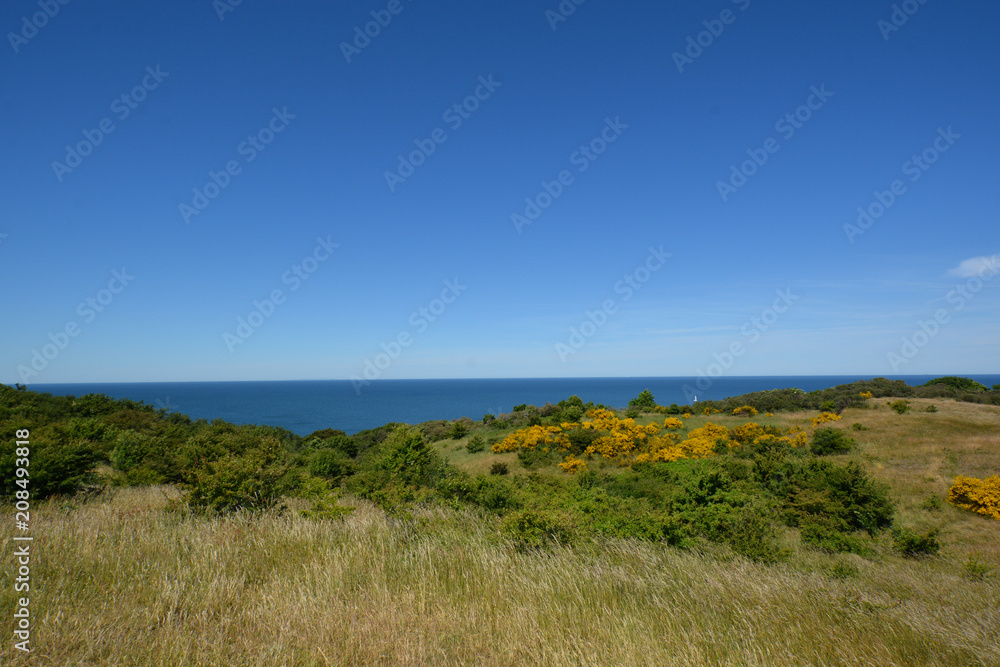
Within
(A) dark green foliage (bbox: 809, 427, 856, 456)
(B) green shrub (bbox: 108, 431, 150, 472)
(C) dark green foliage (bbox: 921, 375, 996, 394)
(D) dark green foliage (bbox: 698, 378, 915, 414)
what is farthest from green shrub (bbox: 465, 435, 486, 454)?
(C) dark green foliage (bbox: 921, 375, 996, 394)

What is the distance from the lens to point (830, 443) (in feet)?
78.9

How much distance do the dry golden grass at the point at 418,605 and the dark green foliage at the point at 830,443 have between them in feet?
65.6

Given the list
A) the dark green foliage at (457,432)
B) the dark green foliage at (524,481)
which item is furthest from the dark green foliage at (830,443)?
the dark green foliage at (457,432)

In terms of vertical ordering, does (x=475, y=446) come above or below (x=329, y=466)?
below

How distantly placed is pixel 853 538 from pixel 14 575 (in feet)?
57.1

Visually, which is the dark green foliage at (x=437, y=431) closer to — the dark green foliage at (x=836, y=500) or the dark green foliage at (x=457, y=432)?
the dark green foliage at (x=457, y=432)

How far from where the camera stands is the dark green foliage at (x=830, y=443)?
2367cm

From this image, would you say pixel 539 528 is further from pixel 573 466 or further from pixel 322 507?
pixel 573 466

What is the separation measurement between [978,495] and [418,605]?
20.3 metres

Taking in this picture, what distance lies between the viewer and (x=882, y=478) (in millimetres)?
19562

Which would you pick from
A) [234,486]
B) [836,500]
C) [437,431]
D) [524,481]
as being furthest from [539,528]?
[437,431]

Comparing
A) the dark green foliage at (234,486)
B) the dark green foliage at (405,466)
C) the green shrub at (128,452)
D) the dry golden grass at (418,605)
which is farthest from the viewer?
→ the green shrub at (128,452)

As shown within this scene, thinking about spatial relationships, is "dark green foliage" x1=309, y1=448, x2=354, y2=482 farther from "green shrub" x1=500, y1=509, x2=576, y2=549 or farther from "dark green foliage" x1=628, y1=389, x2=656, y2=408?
"dark green foliage" x1=628, y1=389, x2=656, y2=408

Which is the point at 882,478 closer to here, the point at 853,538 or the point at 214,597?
the point at 853,538
